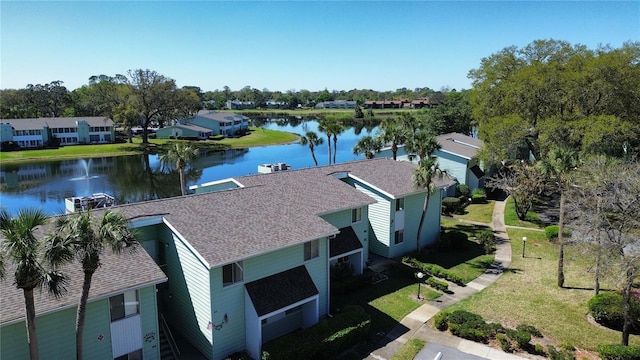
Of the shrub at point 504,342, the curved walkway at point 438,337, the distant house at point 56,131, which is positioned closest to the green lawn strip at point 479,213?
the curved walkway at point 438,337

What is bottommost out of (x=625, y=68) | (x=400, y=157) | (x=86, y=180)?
(x=86, y=180)

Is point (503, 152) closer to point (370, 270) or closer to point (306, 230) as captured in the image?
point (370, 270)

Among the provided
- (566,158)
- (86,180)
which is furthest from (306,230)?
(86,180)

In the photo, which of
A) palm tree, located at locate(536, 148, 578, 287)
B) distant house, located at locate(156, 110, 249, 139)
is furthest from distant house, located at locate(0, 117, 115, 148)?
palm tree, located at locate(536, 148, 578, 287)

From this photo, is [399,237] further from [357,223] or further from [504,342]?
[504,342]

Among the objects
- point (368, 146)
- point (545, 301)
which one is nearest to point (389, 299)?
point (545, 301)
